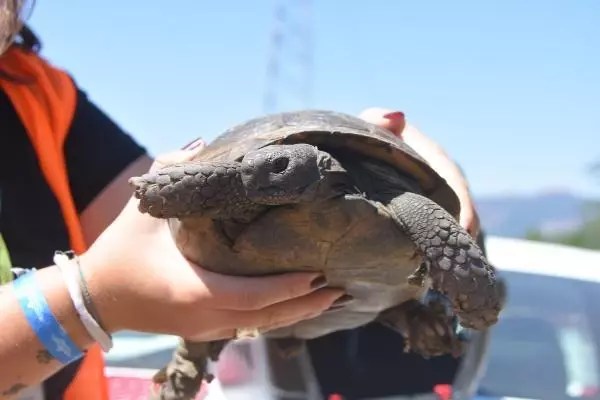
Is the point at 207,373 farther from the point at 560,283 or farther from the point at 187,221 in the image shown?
the point at 560,283

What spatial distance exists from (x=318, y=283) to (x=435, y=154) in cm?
62

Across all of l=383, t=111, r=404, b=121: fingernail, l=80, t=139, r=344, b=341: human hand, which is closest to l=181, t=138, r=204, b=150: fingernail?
l=80, t=139, r=344, b=341: human hand

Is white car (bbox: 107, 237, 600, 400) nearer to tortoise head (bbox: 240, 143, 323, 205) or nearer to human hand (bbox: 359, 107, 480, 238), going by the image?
human hand (bbox: 359, 107, 480, 238)

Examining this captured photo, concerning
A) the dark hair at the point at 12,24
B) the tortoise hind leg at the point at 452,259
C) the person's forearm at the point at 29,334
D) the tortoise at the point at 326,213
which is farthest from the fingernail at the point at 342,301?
the dark hair at the point at 12,24

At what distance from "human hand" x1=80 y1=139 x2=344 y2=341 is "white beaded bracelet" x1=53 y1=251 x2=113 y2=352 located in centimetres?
2

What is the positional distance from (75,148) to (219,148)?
44 centimetres

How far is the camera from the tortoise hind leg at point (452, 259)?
67.1 inches

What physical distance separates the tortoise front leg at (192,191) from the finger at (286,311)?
8.9 inches

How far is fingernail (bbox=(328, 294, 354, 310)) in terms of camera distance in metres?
1.93

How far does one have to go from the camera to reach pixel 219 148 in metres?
1.94

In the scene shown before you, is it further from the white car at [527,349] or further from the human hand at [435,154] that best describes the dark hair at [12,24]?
the white car at [527,349]

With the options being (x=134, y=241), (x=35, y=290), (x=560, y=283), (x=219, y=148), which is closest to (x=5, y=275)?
(x=35, y=290)

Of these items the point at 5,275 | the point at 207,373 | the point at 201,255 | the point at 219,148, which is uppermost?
the point at 219,148

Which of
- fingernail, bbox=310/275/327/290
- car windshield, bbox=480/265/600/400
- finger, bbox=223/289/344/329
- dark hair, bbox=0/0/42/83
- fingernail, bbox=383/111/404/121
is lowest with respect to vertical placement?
car windshield, bbox=480/265/600/400
